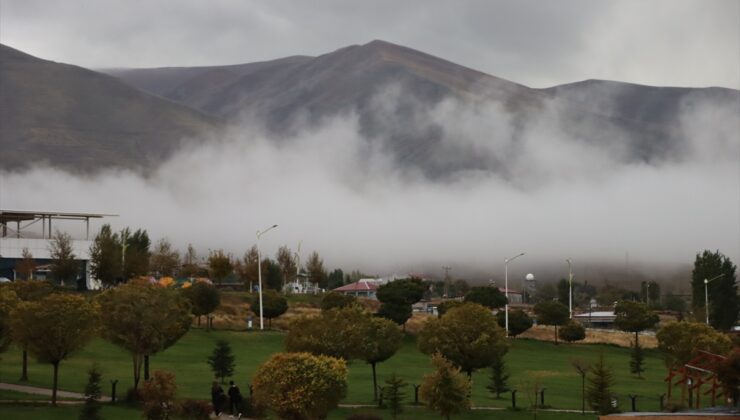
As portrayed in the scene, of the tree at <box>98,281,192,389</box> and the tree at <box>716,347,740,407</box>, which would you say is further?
the tree at <box>98,281,192,389</box>

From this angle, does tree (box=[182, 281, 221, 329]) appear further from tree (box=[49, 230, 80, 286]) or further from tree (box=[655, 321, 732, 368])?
tree (box=[655, 321, 732, 368])

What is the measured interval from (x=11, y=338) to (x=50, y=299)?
4.81m

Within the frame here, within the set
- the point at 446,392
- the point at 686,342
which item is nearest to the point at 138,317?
the point at 446,392

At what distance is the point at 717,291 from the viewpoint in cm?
14575

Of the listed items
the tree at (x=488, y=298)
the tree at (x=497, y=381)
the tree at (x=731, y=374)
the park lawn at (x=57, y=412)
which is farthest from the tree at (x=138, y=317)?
the tree at (x=488, y=298)

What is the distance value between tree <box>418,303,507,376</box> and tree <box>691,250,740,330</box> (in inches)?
2989

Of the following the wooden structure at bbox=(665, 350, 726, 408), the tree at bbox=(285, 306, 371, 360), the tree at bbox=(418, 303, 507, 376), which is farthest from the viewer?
the tree at bbox=(418, 303, 507, 376)

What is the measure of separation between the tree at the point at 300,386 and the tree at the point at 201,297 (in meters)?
47.3

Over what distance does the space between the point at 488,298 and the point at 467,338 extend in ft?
166

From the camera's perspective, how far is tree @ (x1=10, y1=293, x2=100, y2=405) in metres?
57.7

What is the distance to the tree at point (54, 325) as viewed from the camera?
57.7 m

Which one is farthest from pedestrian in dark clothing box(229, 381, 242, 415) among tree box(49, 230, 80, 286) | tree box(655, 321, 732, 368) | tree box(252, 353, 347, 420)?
tree box(49, 230, 80, 286)

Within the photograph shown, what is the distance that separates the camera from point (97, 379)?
53.4m

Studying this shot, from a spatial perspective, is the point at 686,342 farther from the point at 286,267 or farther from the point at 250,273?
the point at 286,267
